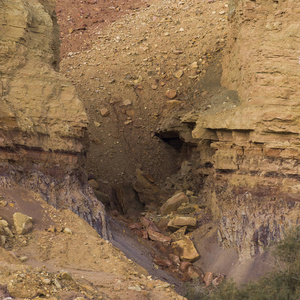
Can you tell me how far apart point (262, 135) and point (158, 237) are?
459 centimetres

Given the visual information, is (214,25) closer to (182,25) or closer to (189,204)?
(182,25)

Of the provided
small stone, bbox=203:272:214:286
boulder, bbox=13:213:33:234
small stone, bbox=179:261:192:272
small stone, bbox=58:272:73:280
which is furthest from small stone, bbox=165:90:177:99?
small stone, bbox=58:272:73:280

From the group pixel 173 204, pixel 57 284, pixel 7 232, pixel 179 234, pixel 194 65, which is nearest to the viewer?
pixel 57 284

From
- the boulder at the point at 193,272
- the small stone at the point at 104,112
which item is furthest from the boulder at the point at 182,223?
the small stone at the point at 104,112

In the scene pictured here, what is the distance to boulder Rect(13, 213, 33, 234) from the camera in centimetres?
903

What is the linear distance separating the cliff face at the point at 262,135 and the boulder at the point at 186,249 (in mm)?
921

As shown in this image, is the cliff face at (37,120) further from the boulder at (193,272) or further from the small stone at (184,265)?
the boulder at (193,272)

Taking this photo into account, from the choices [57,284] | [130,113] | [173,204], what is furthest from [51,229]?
[130,113]

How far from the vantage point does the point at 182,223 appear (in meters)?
14.4

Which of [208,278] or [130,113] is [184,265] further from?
[130,113]

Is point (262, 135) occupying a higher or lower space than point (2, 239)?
higher

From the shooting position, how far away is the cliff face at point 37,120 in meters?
11.0

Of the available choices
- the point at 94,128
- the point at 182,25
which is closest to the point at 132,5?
the point at 182,25

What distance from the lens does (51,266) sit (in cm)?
816
